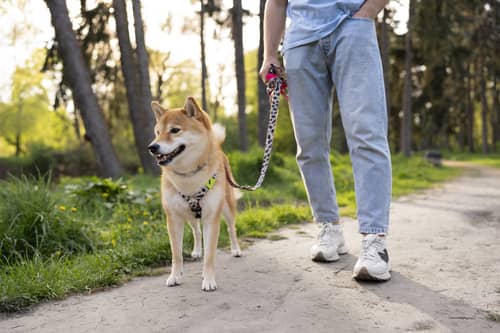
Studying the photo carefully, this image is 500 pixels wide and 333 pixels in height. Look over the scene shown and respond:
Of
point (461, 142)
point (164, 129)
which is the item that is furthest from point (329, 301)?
point (461, 142)

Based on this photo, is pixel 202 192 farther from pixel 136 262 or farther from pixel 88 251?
pixel 88 251

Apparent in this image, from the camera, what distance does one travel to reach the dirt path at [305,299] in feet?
7.20

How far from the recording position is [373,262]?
9.09 ft

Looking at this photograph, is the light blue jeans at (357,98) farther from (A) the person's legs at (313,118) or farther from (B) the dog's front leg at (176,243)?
(B) the dog's front leg at (176,243)

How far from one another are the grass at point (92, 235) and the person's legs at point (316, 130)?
41.3 inches

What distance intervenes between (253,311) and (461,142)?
35.3 m

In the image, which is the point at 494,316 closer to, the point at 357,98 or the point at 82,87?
the point at 357,98

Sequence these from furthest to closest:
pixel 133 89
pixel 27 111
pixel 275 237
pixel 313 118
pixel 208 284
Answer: pixel 27 111 → pixel 133 89 → pixel 275 237 → pixel 313 118 → pixel 208 284

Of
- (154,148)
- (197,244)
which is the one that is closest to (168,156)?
(154,148)

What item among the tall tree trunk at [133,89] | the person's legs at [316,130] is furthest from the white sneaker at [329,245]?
the tall tree trunk at [133,89]

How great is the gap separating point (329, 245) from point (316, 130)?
2.69ft

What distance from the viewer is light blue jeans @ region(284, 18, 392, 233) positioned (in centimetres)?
292

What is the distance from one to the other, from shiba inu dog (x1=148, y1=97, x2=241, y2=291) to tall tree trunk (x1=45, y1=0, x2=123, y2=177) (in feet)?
22.8

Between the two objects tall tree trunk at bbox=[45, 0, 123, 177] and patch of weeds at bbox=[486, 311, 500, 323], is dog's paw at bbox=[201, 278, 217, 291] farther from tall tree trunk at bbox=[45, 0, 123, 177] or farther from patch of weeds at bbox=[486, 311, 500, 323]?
tall tree trunk at bbox=[45, 0, 123, 177]
